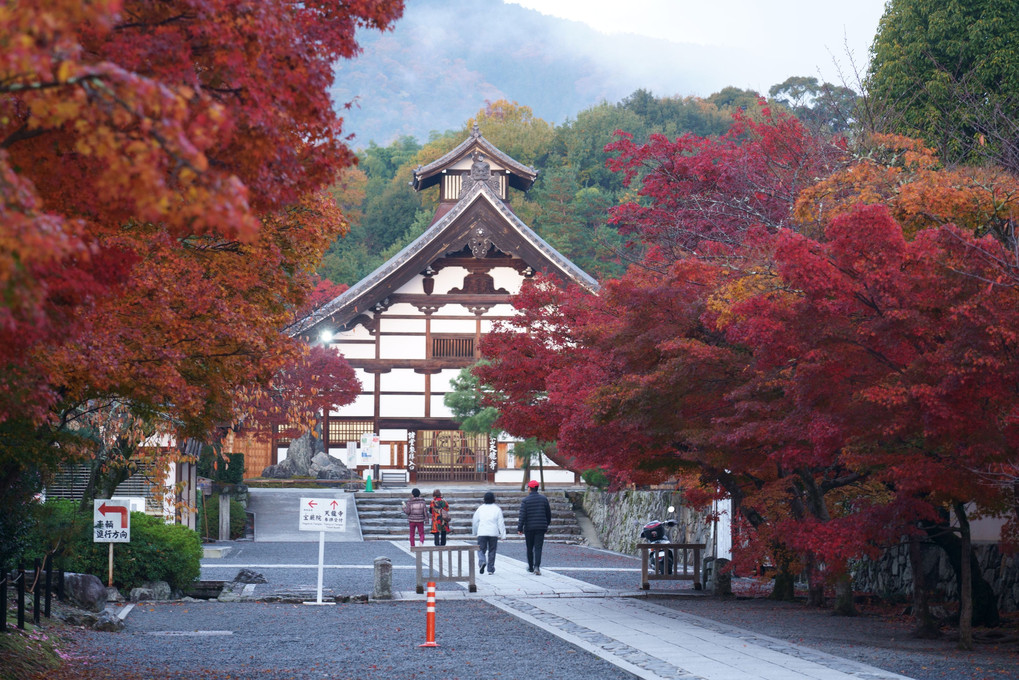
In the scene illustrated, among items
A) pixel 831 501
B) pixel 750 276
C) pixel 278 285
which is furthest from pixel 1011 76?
pixel 278 285

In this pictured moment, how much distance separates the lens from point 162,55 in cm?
442

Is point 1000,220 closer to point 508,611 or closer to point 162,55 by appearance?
point 508,611

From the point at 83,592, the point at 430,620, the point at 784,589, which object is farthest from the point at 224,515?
the point at 430,620

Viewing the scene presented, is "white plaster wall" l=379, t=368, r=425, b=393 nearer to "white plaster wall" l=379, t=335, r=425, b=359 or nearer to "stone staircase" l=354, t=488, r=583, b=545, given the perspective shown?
"white plaster wall" l=379, t=335, r=425, b=359

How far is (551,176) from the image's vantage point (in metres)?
55.3

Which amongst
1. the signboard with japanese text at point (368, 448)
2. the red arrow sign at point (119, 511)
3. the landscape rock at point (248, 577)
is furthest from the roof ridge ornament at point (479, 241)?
the red arrow sign at point (119, 511)

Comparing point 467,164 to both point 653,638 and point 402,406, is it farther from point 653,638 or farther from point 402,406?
point 653,638

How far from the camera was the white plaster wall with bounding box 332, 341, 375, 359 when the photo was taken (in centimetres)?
3641

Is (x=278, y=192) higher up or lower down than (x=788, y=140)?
lower down

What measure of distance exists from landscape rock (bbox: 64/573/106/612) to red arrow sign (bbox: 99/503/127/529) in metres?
1.17

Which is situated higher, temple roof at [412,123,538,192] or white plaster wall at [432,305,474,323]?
temple roof at [412,123,538,192]

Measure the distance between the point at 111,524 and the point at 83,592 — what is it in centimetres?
134

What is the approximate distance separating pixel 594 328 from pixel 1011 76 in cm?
937

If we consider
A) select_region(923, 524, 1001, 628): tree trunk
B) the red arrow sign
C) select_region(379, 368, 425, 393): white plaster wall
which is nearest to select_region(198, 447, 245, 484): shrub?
select_region(379, 368, 425, 393): white plaster wall
